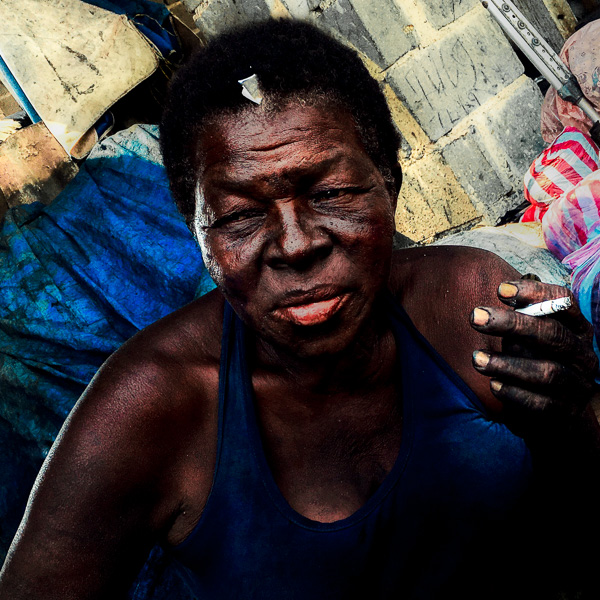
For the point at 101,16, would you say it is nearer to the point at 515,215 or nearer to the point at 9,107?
the point at 9,107

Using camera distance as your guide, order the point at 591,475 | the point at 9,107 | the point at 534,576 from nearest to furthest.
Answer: the point at 591,475, the point at 534,576, the point at 9,107

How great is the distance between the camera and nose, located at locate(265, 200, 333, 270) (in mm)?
1188

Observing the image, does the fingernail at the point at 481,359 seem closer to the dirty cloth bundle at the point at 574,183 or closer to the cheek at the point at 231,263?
the cheek at the point at 231,263

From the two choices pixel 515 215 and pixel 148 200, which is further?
pixel 515 215

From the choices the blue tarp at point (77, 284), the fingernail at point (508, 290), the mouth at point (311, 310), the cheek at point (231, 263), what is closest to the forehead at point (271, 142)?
the cheek at point (231, 263)

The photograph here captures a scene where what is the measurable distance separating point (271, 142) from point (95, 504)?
843 mm

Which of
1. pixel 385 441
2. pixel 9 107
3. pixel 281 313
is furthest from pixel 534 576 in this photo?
Answer: pixel 9 107

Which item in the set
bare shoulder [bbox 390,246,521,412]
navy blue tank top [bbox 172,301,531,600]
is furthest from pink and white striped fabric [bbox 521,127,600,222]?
navy blue tank top [bbox 172,301,531,600]

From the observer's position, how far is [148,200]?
290 cm

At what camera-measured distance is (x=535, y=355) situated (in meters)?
1.20

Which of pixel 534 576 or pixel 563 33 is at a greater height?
pixel 563 33

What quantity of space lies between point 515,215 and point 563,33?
4.05ft

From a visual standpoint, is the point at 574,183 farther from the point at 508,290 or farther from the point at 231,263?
the point at 231,263

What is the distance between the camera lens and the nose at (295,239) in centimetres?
119
